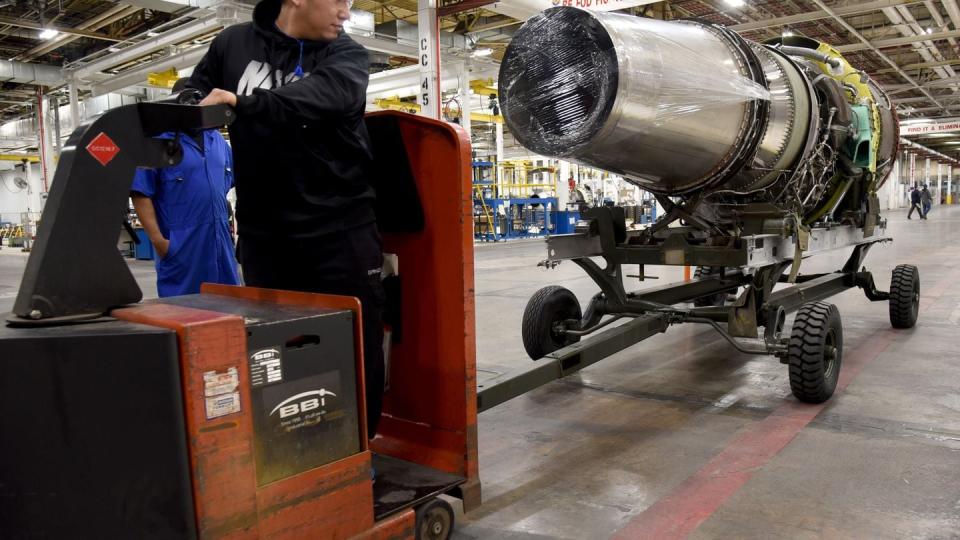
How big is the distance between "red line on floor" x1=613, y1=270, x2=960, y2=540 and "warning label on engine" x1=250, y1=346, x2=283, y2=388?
1.36m

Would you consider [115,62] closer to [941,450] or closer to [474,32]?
[474,32]

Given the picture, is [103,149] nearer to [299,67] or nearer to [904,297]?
[299,67]

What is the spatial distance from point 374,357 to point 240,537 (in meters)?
0.74

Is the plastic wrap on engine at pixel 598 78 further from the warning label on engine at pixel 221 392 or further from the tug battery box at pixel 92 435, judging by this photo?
the tug battery box at pixel 92 435

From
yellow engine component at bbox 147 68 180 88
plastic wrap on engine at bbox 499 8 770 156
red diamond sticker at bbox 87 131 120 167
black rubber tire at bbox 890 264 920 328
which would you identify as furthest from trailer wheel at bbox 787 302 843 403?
yellow engine component at bbox 147 68 180 88

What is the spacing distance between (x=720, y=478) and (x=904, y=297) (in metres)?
3.77

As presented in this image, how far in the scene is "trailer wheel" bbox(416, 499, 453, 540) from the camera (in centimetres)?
209

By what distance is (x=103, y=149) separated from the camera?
1.56 metres

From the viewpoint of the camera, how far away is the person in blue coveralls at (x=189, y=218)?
2.88 metres

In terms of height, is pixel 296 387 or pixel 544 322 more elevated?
pixel 296 387

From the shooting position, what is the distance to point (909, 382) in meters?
4.13

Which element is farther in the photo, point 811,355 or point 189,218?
point 811,355

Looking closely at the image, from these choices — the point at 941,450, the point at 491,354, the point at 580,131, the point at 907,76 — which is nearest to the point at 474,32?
the point at 491,354

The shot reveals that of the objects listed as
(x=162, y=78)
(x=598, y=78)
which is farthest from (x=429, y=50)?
(x=162, y=78)
